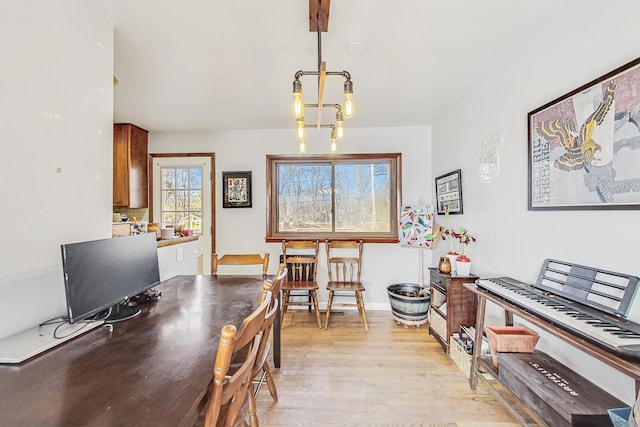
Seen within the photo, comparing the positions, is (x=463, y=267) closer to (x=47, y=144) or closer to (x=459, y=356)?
(x=459, y=356)

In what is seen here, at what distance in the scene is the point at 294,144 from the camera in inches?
138

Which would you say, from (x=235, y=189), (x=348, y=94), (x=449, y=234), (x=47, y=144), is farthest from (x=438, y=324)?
(x=47, y=144)

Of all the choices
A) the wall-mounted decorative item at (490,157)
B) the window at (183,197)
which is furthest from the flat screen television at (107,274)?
the wall-mounted decorative item at (490,157)

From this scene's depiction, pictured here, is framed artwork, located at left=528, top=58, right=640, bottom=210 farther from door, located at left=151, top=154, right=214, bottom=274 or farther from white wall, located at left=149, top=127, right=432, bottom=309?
door, located at left=151, top=154, right=214, bottom=274

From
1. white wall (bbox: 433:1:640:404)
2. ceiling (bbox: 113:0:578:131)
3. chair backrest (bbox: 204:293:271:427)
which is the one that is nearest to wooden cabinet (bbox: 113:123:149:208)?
ceiling (bbox: 113:0:578:131)

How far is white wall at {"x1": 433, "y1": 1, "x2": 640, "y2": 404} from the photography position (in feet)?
3.97

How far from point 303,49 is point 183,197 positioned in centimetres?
271

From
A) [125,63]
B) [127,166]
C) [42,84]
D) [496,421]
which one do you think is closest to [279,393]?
[496,421]

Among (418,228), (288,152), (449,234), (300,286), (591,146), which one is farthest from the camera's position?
(288,152)

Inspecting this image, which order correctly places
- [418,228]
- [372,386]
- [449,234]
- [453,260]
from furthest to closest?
[418,228] < [449,234] < [453,260] < [372,386]

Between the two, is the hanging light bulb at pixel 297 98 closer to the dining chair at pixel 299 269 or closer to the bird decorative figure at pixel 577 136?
the bird decorative figure at pixel 577 136

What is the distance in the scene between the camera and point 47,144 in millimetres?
1156

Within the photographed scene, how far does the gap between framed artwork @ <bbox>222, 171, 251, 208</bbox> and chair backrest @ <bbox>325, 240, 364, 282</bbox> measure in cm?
126

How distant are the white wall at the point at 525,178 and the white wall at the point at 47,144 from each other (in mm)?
2542
